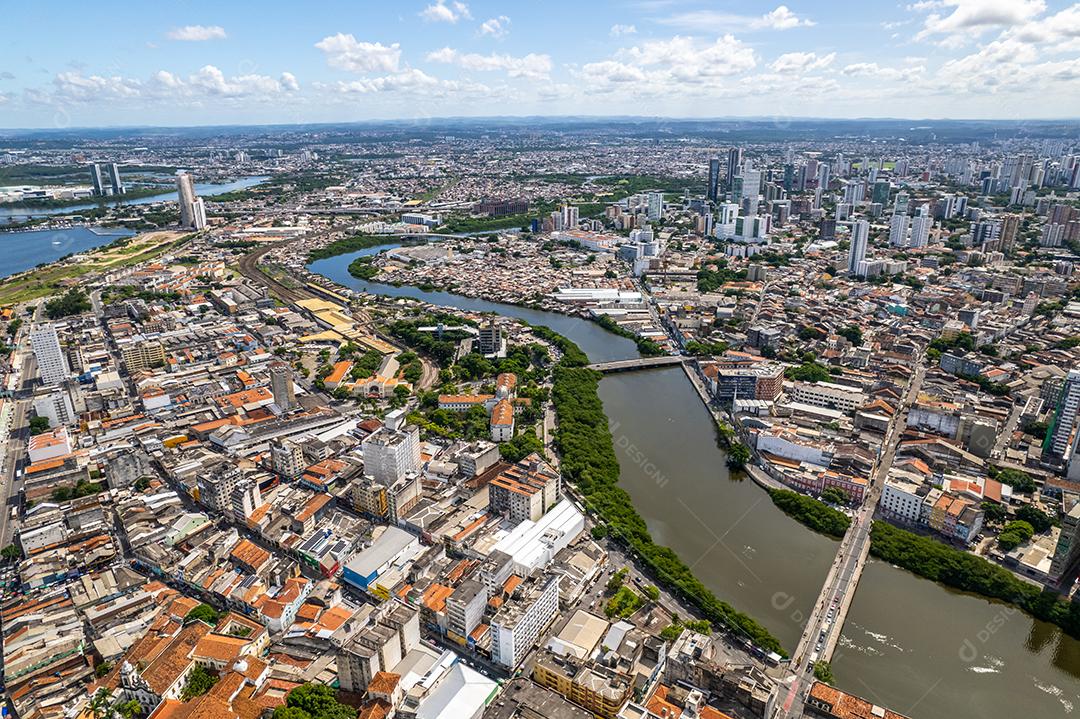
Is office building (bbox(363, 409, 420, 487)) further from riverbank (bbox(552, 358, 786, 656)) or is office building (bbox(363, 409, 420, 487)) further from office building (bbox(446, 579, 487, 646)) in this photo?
office building (bbox(446, 579, 487, 646))

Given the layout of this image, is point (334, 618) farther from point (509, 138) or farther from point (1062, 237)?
point (509, 138)

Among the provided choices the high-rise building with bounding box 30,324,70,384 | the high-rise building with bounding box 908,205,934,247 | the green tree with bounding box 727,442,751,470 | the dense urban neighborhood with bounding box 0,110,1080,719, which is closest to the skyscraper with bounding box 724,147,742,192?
the high-rise building with bounding box 908,205,934,247

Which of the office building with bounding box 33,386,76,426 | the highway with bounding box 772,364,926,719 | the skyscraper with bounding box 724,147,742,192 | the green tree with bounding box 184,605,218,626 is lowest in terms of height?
the highway with bounding box 772,364,926,719

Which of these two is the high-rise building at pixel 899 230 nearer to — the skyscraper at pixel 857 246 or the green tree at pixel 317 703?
the skyscraper at pixel 857 246

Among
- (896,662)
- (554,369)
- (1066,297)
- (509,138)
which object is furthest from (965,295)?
(509,138)

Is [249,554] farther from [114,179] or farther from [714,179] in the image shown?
[114,179]

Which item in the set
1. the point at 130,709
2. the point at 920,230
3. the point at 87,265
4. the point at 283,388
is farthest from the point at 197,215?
the point at 920,230

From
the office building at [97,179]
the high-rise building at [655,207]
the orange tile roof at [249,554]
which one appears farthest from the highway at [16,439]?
the office building at [97,179]
